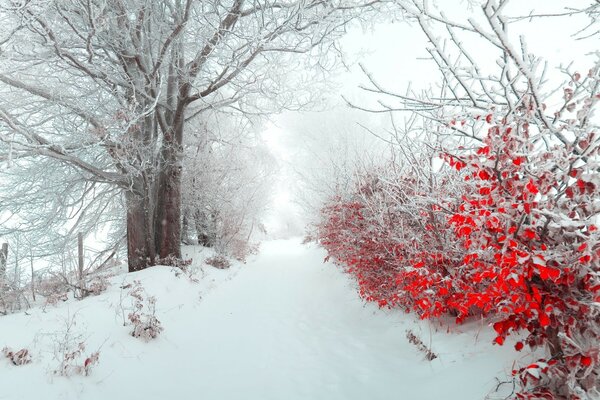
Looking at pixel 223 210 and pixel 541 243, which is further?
pixel 223 210

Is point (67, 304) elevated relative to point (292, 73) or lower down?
lower down

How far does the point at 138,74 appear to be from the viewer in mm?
6957

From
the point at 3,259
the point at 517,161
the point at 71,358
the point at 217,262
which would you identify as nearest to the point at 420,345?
the point at 517,161

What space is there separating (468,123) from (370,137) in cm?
1578

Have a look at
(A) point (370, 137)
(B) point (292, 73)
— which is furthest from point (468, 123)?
(A) point (370, 137)

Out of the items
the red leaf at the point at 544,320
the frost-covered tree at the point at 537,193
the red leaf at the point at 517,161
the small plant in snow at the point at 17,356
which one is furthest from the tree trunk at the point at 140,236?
the red leaf at the point at 544,320

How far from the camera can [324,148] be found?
19.0 meters

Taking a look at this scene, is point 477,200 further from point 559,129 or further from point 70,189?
point 70,189

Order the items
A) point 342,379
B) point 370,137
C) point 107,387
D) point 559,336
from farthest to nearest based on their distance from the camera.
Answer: point 370,137 < point 342,379 < point 107,387 < point 559,336

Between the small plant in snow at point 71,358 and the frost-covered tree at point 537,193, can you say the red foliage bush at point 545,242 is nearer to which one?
the frost-covered tree at point 537,193

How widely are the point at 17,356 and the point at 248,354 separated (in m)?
2.49

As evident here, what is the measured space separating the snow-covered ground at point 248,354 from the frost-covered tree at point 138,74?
228 cm

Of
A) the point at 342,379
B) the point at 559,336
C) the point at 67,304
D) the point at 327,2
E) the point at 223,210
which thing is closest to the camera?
the point at 559,336

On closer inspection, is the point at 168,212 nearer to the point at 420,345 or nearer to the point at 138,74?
the point at 138,74
